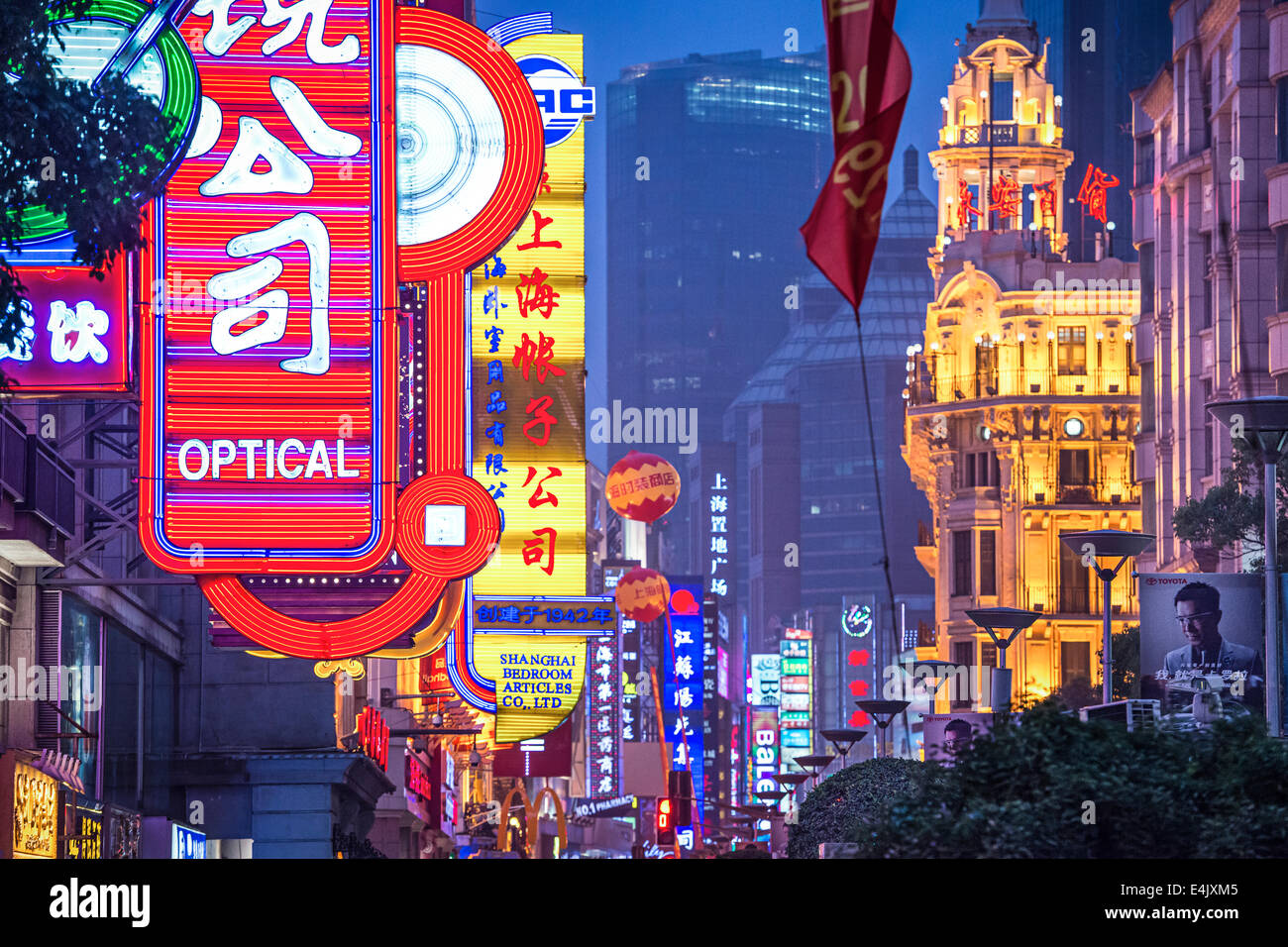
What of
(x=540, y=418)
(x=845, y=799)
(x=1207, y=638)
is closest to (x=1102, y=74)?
(x=540, y=418)

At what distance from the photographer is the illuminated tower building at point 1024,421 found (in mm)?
96500

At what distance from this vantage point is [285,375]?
2739 cm

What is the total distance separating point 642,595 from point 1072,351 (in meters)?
50.9

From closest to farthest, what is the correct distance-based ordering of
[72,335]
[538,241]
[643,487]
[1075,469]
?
[72,335]
[538,241]
[643,487]
[1075,469]

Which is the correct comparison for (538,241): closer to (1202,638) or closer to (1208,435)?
(1202,638)

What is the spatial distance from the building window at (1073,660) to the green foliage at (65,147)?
3025 inches

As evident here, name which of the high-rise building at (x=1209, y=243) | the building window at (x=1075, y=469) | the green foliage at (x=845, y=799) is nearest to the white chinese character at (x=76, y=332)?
the green foliage at (x=845, y=799)

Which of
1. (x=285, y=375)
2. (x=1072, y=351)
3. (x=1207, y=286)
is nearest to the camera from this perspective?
(x=285, y=375)

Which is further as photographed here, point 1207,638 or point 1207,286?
point 1207,286

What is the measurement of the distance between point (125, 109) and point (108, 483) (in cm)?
1376

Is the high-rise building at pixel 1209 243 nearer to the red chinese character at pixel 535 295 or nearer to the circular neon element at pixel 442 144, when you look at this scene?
the red chinese character at pixel 535 295

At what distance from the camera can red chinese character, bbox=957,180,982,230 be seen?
10969cm

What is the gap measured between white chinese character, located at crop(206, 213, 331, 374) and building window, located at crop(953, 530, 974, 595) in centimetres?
7508
